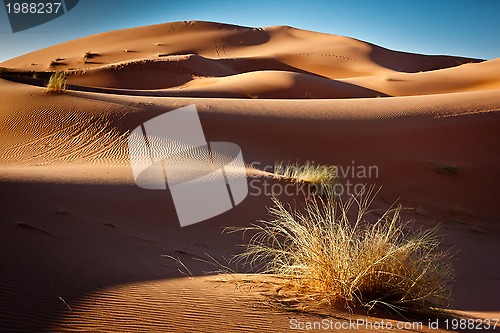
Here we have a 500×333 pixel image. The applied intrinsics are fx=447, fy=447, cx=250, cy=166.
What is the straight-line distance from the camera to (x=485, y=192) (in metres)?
12.1

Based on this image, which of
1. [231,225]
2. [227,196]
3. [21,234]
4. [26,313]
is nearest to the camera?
[26,313]

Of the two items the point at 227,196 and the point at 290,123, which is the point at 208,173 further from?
the point at 290,123

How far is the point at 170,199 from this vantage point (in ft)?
25.0

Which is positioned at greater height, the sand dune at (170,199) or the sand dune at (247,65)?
the sand dune at (247,65)

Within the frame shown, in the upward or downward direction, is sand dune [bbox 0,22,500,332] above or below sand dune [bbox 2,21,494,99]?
below

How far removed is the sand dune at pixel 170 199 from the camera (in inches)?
134

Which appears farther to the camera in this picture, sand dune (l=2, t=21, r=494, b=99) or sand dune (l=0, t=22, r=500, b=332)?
sand dune (l=2, t=21, r=494, b=99)

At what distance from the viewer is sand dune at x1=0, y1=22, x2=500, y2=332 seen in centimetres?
340

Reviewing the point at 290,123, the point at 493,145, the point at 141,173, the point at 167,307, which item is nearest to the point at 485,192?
the point at 493,145

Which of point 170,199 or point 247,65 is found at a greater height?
point 247,65

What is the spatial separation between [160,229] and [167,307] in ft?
11.1

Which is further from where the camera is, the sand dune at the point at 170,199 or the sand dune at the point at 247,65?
the sand dune at the point at 247,65

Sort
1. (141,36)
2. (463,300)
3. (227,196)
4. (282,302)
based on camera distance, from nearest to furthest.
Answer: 1. (282,302)
2. (463,300)
3. (227,196)
4. (141,36)

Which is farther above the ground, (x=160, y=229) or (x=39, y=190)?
(x=39, y=190)
